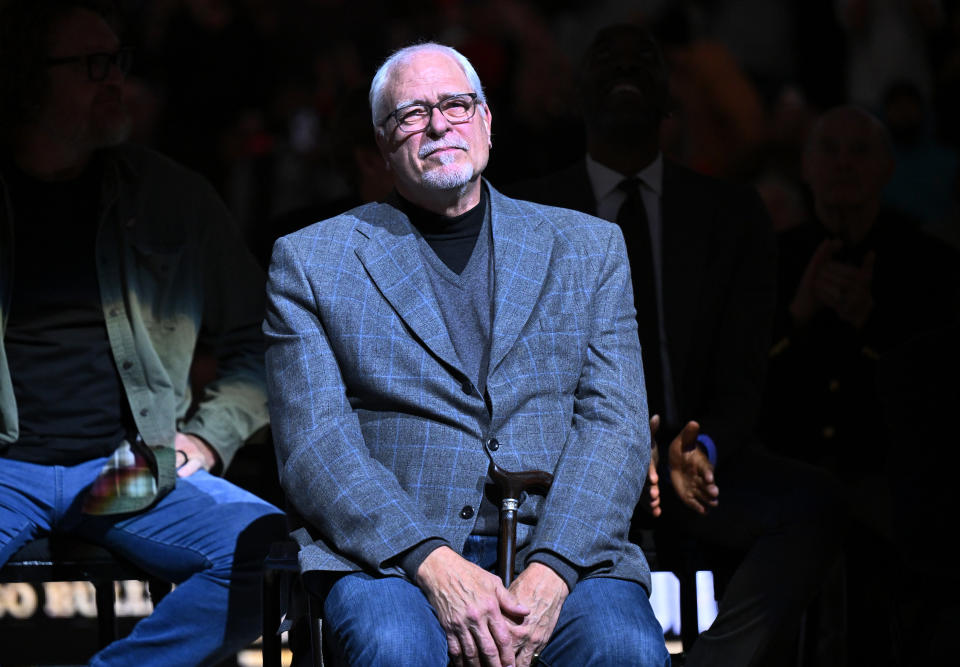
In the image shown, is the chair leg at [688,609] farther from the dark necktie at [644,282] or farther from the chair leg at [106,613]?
the chair leg at [106,613]

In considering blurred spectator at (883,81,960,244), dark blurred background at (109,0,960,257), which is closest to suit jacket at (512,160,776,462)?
dark blurred background at (109,0,960,257)

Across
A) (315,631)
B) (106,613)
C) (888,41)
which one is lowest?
(106,613)

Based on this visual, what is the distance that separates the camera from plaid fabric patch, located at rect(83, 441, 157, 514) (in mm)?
3484

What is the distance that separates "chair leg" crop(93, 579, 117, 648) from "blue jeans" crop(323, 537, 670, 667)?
3.94ft

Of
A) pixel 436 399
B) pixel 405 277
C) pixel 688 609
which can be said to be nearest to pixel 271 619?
pixel 436 399

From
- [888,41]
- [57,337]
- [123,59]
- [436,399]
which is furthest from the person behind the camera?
[888,41]

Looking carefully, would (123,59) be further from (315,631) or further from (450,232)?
(315,631)

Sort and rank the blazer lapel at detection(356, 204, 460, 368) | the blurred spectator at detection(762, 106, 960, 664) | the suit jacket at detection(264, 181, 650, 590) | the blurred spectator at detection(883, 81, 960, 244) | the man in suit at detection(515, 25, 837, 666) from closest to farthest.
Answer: the suit jacket at detection(264, 181, 650, 590), the blazer lapel at detection(356, 204, 460, 368), the man in suit at detection(515, 25, 837, 666), the blurred spectator at detection(762, 106, 960, 664), the blurred spectator at detection(883, 81, 960, 244)

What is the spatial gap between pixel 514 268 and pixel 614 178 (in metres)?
0.83

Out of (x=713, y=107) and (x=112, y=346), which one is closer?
(x=112, y=346)

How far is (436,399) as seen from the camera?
3.10m

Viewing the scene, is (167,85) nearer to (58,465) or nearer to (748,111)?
(748,111)

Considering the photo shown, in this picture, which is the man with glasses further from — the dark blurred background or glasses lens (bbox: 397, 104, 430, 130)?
the dark blurred background

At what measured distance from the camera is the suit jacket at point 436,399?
118 inches
